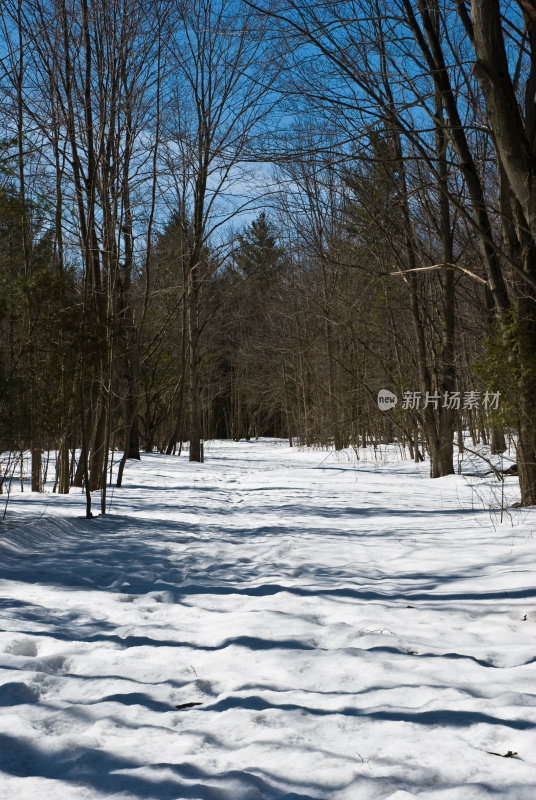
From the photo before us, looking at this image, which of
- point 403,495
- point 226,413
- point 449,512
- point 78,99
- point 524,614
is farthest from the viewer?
point 226,413

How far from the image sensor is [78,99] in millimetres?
7184

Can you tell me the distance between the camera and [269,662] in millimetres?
2590

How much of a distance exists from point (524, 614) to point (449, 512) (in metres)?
3.61

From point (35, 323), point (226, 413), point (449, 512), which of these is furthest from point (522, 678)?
point (226, 413)

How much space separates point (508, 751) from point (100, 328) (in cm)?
533

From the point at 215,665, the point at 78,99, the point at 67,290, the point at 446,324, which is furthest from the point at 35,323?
the point at 446,324

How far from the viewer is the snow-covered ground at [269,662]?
5.57 ft

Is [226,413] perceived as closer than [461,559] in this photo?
No

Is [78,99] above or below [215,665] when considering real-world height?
above

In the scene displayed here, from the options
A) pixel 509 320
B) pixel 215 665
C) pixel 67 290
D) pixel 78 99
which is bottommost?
pixel 215 665

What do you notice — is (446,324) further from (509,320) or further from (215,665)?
(215,665)

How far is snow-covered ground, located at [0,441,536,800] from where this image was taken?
1699 millimetres

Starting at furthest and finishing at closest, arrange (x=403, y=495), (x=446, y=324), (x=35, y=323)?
(x=446, y=324) → (x=403, y=495) → (x=35, y=323)

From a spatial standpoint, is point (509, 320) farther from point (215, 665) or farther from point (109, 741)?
point (109, 741)
